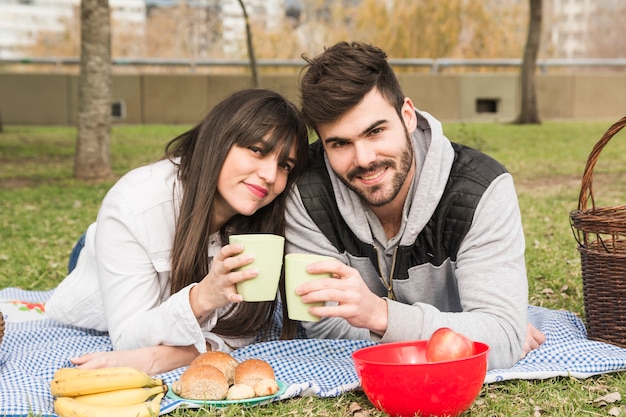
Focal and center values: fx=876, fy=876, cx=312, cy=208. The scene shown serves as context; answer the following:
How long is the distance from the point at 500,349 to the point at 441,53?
1903 centimetres

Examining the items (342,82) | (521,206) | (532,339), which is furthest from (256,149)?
(521,206)

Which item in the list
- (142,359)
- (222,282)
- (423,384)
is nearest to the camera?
(423,384)

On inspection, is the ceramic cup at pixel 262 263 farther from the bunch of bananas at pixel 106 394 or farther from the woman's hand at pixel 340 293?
the bunch of bananas at pixel 106 394

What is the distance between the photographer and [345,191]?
351cm

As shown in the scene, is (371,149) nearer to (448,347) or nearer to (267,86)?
(448,347)

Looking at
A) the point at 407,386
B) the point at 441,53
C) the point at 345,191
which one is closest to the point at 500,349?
the point at 407,386

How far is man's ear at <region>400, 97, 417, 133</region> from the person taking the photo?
332 cm

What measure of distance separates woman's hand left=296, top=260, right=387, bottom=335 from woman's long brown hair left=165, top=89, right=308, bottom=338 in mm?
742

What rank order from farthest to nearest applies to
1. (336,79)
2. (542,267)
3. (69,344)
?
1. (542,267)
2. (69,344)
3. (336,79)

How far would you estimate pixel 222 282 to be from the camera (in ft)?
9.54

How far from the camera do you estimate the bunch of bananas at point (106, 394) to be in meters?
2.84

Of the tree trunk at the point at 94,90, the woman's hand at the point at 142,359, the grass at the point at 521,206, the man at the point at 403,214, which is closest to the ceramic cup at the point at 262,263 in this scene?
the man at the point at 403,214

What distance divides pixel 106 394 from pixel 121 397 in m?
0.05

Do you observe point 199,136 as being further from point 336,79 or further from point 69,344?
point 69,344
